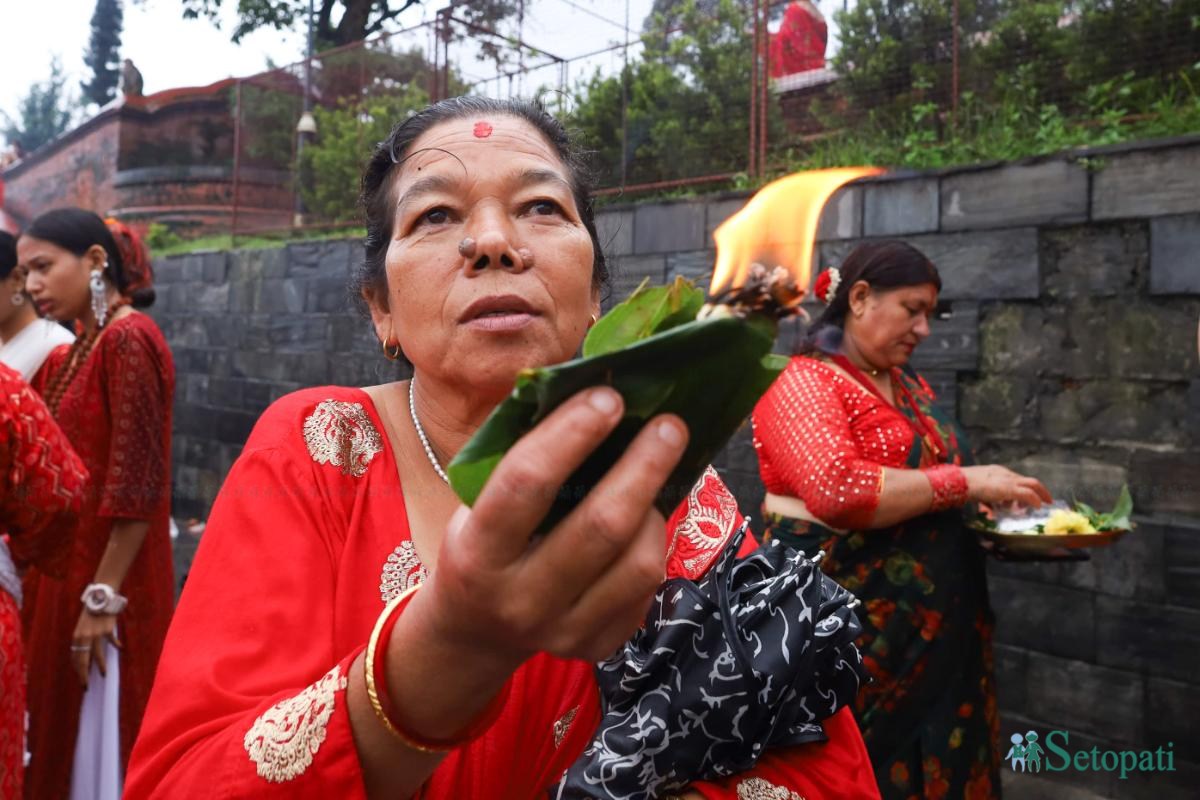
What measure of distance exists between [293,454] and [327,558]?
19 cm

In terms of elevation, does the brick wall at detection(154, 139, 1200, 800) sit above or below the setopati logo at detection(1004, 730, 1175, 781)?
above

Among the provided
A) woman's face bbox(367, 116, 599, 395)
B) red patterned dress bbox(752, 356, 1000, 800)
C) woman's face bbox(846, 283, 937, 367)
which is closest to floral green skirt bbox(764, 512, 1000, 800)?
red patterned dress bbox(752, 356, 1000, 800)

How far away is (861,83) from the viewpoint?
5.51 m

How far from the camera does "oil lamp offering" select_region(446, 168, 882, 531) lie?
2.48 feet

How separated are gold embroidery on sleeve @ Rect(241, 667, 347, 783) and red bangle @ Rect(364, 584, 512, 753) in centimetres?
6

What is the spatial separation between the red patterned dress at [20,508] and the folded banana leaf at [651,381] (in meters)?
2.00

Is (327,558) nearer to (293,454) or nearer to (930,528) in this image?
(293,454)

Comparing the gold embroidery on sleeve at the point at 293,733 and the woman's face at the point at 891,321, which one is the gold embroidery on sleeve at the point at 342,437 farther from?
the woman's face at the point at 891,321

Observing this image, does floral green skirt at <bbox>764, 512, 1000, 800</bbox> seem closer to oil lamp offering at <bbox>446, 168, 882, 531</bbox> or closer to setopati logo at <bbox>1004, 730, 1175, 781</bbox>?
setopati logo at <bbox>1004, 730, 1175, 781</bbox>

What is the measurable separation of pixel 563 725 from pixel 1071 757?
144 inches

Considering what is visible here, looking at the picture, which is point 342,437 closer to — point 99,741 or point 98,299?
point 99,741

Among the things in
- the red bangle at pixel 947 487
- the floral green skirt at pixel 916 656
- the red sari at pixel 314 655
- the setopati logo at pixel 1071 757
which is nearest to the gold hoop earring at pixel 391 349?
the red sari at pixel 314 655

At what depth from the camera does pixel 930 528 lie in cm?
303

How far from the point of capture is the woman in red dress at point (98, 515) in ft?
10.3
